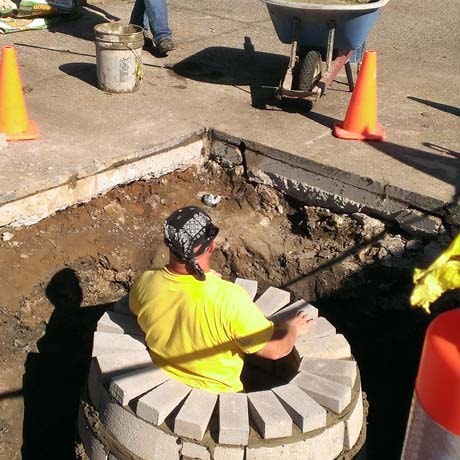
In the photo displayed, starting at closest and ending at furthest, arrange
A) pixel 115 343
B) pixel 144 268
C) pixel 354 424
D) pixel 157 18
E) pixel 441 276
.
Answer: pixel 441 276, pixel 354 424, pixel 115 343, pixel 144 268, pixel 157 18

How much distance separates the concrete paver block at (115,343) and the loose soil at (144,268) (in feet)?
3.78

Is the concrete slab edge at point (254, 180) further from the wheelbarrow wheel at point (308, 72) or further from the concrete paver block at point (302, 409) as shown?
the concrete paver block at point (302, 409)

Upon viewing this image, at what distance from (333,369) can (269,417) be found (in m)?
0.51

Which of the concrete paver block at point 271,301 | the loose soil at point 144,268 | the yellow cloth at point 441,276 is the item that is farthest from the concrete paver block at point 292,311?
the yellow cloth at point 441,276

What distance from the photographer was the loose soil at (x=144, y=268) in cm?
450

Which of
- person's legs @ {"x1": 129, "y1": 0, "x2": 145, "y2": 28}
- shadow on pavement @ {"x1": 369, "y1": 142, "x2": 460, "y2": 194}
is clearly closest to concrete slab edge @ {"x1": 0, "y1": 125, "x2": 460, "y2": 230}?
shadow on pavement @ {"x1": 369, "y1": 142, "x2": 460, "y2": 194}

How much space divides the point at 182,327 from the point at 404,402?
6.93 ft

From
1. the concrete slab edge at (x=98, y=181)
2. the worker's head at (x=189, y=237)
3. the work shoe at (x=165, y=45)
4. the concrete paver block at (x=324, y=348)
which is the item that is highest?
the worker's head at (x=189, y=237)

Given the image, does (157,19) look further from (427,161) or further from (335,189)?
(427,161)

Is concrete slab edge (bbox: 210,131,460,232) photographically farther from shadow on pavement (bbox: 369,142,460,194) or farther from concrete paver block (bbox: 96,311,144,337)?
concrete paver block (bbox: 96,311,144,337)

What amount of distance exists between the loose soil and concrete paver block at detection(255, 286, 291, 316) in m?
0.85

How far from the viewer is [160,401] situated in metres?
3.17

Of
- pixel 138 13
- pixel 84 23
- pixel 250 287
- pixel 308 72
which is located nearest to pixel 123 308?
pixel 250 287

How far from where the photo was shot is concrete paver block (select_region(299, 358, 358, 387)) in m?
3.43
